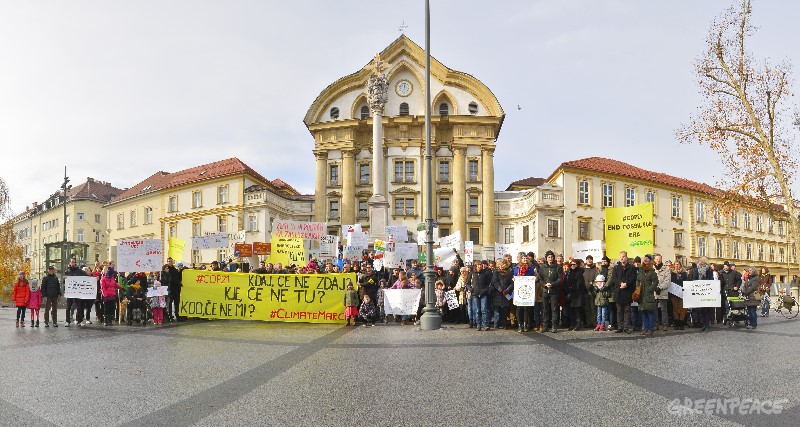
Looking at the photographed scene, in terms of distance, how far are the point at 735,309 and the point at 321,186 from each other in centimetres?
4413

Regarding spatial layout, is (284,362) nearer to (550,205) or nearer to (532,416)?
(532,416)

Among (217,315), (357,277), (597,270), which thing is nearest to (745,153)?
(597,270)

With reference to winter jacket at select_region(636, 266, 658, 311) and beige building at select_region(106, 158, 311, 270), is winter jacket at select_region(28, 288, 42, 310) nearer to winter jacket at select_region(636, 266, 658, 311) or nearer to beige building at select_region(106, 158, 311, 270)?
winter jacket at select_region(636, 266, 658, 311)

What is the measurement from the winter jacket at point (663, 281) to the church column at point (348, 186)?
1651 inches

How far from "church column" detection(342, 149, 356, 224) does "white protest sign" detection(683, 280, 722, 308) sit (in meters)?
41.8

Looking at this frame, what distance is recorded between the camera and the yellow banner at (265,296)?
682 inches

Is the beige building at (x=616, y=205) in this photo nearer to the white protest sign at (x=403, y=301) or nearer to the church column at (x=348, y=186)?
the church column at (x=348, y=186)

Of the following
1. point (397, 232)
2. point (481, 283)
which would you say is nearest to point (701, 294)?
point (481, 283)

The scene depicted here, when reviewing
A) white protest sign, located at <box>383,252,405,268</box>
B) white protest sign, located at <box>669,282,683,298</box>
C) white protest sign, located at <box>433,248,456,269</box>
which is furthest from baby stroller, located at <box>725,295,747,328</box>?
white protest sign, located at <box>383,252,405,268</box>

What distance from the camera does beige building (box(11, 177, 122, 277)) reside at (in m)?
85.5

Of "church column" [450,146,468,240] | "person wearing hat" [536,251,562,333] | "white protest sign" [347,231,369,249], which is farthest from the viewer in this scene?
"church column" [450,146,468,240]

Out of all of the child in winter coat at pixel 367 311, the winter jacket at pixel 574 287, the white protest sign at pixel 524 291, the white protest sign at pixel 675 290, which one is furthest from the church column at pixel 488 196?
the white protest sign at pixel 524 291

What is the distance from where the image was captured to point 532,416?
6.05 meters

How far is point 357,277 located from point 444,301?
2.55m
